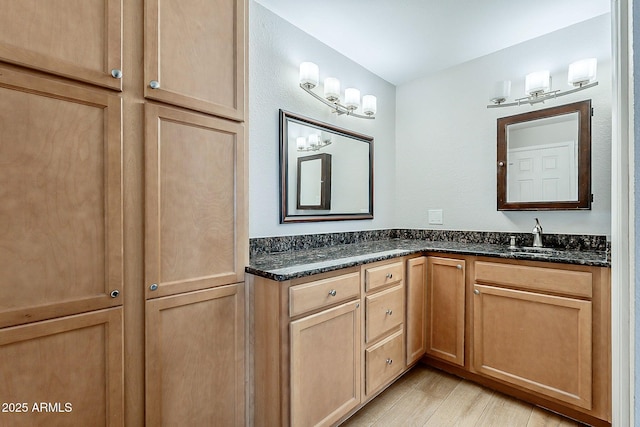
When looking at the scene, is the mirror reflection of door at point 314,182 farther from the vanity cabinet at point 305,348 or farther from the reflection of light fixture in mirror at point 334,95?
the vanity cabinet at point 305,348

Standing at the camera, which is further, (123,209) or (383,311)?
(383,311)

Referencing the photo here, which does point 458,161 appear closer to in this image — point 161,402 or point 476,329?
point 476,329

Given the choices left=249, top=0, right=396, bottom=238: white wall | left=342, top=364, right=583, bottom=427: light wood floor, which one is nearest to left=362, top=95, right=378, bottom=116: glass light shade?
left=249, top=0, right=396, bottom=238: white wall

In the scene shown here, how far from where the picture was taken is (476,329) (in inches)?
81.4

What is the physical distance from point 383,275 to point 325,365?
622 millimetres

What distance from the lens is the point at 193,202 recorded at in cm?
132

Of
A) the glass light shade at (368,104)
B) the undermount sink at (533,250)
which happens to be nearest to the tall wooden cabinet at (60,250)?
the glass light shade at (368,104)

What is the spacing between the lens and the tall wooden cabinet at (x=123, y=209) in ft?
3.10

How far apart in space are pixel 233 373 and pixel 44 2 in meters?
1.52

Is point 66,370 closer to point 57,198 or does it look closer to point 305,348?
point 57,198

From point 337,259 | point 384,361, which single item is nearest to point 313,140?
point 337,259

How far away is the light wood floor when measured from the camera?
5.81ft

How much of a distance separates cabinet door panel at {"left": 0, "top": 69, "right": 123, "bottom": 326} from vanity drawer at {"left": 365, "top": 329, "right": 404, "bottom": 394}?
135cm

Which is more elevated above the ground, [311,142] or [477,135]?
[477,135]
